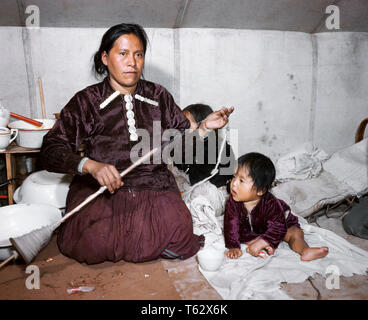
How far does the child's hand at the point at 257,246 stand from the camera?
246 cm

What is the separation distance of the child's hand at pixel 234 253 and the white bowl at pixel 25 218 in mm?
1311

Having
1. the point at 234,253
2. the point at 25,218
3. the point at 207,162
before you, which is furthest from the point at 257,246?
the point at 25,218

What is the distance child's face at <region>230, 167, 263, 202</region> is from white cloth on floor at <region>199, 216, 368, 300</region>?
40 centimetres

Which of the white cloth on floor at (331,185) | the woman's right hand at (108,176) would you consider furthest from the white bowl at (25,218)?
the white cloth on floor at (331,185)

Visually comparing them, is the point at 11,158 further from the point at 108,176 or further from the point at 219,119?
the point at 219,119

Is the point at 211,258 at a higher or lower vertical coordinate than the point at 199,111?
lower

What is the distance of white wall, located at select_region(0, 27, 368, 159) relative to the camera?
141 inches

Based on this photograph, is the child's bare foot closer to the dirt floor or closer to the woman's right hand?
the dirt floor

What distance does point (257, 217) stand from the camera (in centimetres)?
257

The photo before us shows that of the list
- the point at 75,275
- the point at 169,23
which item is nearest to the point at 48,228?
the point at 75,275

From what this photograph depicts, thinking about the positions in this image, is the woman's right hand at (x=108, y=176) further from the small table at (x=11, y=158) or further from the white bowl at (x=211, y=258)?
the small table at (x=11, y=158)

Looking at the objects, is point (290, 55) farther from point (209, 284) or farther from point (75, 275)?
point (75, 275)

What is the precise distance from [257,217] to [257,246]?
0.72 ft
